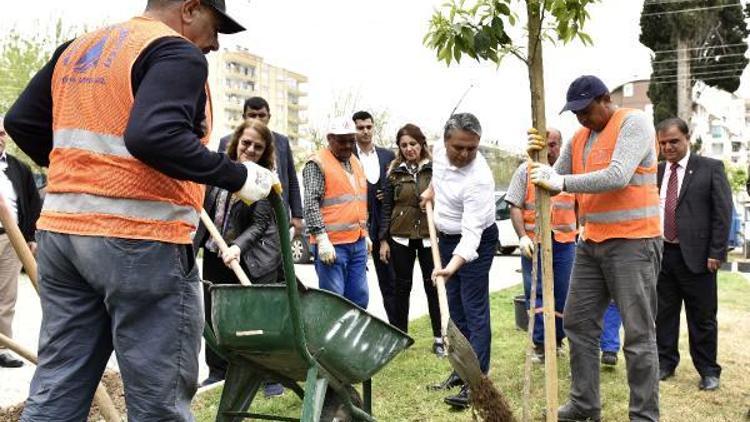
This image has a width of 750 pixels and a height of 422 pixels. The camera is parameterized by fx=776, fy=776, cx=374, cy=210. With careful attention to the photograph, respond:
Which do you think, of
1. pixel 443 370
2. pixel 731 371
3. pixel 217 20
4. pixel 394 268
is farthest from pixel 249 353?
pixel 731 371

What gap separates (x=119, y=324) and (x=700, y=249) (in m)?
4.43

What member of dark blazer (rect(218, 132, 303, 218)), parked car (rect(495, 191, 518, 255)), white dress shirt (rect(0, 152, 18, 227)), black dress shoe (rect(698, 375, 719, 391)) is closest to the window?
parked car (rect(495, 191, 518, 255))

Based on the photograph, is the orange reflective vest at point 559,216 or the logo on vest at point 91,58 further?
the orange reflective vest at point 559,216

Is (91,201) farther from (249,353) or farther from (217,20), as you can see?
(249,353)

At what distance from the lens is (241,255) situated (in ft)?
16.0

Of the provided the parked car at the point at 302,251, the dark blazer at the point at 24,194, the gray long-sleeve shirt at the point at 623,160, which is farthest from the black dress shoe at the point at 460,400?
the parked car at the point at 302,251

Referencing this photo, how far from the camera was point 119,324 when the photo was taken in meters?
2.40

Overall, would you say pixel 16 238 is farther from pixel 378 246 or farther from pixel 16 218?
pixel 378 246

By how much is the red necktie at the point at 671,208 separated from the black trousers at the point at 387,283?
2164 millimetres

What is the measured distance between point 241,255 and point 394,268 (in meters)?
1.80

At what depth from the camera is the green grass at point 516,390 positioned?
4.63 m

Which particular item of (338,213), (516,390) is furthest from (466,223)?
(338,213)

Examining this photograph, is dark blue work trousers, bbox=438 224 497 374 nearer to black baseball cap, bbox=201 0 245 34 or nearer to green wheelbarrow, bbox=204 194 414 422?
green wheelbarrow, bbox=204 194 414 422

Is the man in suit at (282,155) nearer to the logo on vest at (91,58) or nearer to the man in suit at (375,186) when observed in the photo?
the man in suit at (375,186)
